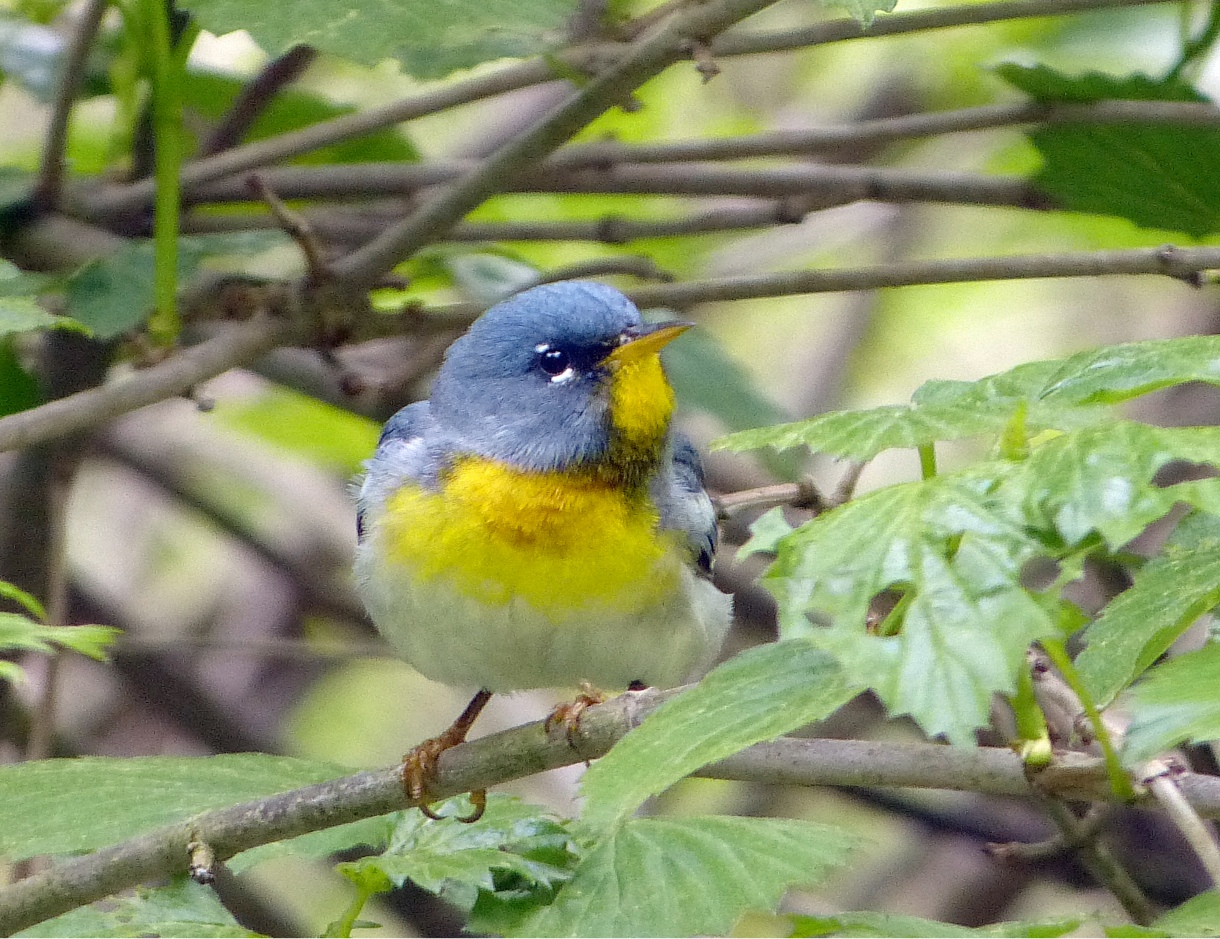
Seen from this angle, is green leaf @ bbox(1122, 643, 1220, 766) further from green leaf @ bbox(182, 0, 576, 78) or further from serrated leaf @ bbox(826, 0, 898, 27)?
green leaf @ bbox(182, 0, 576, 78)

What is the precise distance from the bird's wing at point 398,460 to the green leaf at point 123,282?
0.49 meters

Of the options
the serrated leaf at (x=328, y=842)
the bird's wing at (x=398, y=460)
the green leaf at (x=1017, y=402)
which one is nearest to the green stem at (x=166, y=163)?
the bird's wing at (x=398, y=460)

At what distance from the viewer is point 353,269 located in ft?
10.1

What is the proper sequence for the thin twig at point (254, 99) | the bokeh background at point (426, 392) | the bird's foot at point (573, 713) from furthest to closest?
the bokeh background at point (426, 392), the thin twig at point (254, 99), the bird's foot at point (573, 713)

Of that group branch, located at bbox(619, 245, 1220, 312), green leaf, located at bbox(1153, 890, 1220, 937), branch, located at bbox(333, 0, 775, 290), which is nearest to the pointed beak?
branch, located at bbox(619, 245, 1220, 312)

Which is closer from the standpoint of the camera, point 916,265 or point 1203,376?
Answer: point 1203,376

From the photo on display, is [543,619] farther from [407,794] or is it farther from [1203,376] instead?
[1203,376]

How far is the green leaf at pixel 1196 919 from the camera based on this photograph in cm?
148

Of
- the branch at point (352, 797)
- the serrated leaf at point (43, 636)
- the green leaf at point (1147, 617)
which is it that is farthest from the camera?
the serrated leaf at point (43, 636)

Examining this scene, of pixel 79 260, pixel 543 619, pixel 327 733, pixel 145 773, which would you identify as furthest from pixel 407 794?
pixel 327 733

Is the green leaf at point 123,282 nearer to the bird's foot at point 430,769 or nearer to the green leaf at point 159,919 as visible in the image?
the bird's foot at point 430,769

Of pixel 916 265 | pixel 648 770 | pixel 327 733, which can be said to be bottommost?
pixel 327 733

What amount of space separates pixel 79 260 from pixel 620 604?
4.87 ft

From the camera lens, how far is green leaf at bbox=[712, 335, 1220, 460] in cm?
138
